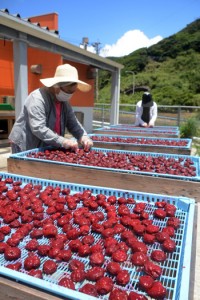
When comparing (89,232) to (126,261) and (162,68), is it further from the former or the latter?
(162,68)

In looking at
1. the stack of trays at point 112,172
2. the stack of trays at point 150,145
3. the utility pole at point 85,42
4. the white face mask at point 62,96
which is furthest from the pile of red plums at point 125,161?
the utility pole at point 85,42

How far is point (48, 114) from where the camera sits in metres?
3.04

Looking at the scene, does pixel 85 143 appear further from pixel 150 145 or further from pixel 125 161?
pixel 150 145

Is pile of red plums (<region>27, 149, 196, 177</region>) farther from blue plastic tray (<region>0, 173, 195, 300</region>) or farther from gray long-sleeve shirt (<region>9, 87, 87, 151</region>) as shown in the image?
blue plastic tray (<region>0, 173, 195, 300</region>)

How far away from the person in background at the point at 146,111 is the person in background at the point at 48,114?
368 centimetres

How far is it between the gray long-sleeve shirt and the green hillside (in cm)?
3468

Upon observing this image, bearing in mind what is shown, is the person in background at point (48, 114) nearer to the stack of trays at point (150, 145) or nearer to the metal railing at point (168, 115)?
the stack of trays at point (150, 145)

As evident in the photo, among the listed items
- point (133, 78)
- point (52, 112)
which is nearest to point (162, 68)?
point (133, 78)

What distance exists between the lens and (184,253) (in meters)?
1.23

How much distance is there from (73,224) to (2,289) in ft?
1.95

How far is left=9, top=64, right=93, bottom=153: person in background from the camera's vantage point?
283 cm

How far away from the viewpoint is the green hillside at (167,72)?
41.6 metres

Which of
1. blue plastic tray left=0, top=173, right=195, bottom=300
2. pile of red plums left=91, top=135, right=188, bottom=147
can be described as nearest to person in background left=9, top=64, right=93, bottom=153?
blue plastic tray left=0, top=173, right=195, bottom=300

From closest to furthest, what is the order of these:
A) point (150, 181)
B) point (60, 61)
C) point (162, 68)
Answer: point (150, 181) → point (60, 61) → point (162, 68)
